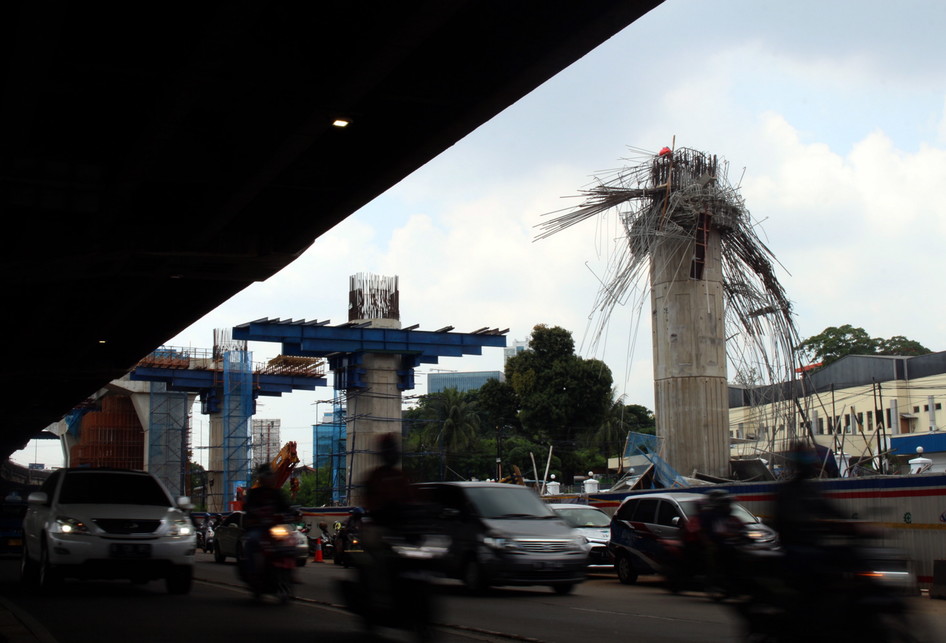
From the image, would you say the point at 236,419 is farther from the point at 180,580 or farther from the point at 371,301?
the point at 180,580

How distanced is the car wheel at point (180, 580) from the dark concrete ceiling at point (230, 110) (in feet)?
17.4

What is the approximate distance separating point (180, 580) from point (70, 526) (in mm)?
1740

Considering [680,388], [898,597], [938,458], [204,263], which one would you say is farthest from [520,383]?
[898,597]

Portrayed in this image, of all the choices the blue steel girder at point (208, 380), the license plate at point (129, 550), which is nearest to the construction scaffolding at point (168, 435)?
the blue steel girder at point (208, 380)

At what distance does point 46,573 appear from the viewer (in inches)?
538

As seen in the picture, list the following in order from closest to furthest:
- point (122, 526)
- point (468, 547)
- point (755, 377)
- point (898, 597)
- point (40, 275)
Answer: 1. point (898, 597)
2. point (122, 526)
3. point (468, 547)
4. point (40, 275)
5. point (755, 377)

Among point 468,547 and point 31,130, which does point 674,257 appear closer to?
point 468,547

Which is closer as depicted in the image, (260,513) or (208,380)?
(260,513)

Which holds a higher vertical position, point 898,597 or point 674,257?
point 674,257

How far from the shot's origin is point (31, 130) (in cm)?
1374

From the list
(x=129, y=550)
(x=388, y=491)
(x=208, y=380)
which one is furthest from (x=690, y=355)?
(x=208, y=380)

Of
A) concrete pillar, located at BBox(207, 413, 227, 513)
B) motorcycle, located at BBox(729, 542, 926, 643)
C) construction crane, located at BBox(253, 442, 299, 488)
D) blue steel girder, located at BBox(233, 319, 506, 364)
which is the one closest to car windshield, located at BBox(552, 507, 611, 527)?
motorcycle, located at BBox(729, 542, 926, 643)

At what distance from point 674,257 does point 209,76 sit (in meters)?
16.1

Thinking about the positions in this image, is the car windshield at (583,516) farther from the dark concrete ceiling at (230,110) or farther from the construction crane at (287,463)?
the construction crane at (287,463)
